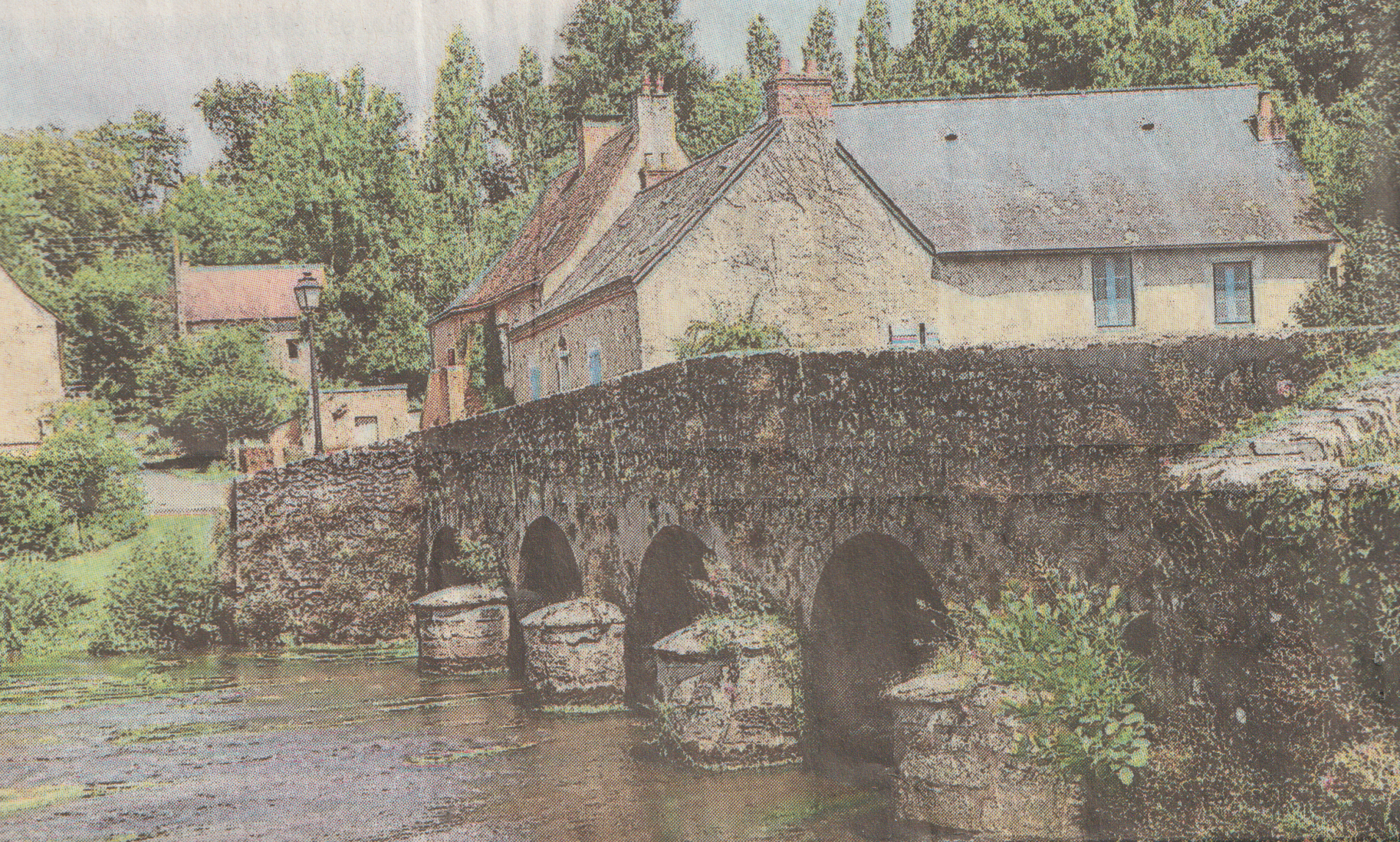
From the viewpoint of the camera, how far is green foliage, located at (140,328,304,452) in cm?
4134

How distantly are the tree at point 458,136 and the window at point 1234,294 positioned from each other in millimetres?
18812

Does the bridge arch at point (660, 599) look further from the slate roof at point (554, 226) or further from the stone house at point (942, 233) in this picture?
the slate roof at point (554, 226)

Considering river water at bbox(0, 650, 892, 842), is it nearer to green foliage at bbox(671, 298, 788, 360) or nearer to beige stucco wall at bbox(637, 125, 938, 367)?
green foliage at bbox(671, 298, 788, 360)

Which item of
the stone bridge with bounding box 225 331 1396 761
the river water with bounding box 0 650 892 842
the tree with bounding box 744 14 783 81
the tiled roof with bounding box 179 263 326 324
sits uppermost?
the tree with bounding box 744 14 783 81

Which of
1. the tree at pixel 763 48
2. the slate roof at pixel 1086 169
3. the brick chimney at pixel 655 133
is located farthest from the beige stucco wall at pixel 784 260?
the tree at pixel 763 48

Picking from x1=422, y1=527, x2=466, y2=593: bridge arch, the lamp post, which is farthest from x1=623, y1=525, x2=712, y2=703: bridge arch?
the lamp post

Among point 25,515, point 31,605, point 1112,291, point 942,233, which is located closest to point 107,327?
point 25,515

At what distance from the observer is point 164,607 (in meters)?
22.7

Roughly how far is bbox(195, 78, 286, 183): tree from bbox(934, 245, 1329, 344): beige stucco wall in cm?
2473

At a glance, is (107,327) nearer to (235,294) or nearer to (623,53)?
(235,294)

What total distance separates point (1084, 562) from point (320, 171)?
124ft

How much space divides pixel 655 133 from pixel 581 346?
7.28m

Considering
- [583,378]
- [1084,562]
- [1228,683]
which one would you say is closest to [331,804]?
[1084,562]

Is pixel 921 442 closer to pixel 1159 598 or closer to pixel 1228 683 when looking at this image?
pixel 1159 598
